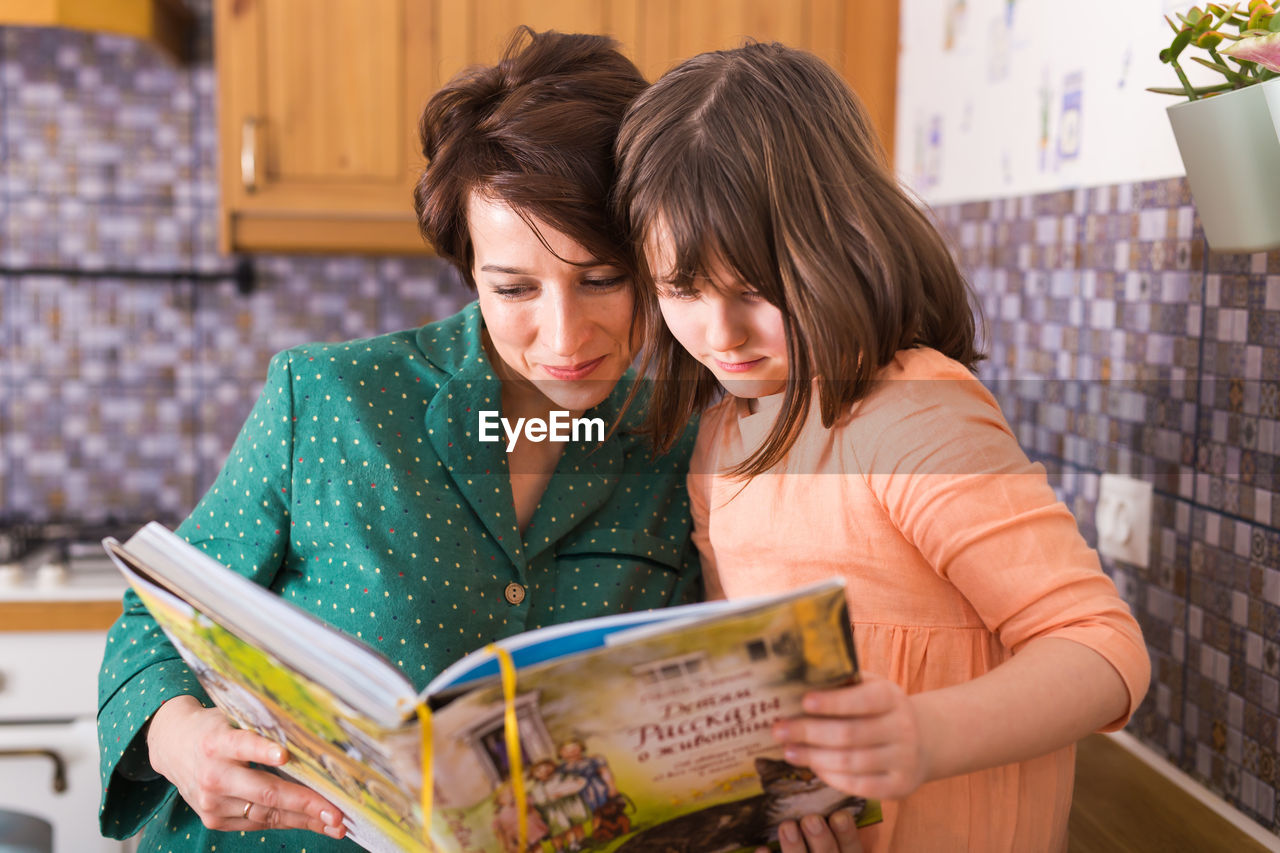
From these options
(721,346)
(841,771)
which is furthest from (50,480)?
(841,771)

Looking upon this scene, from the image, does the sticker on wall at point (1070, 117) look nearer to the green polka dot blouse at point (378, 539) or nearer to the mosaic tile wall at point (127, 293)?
the green polka dot blouse at point (378, 539)

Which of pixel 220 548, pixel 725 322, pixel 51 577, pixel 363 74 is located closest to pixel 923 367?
pixel 725 322

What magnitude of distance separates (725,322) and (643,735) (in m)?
0.33

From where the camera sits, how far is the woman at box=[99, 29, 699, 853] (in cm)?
93

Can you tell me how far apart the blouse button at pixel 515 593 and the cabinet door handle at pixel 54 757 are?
126 centimetres

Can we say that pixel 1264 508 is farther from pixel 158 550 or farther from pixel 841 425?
pixel 158 550

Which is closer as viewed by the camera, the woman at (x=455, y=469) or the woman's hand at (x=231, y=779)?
the woman's hand at (x=231, y=779)

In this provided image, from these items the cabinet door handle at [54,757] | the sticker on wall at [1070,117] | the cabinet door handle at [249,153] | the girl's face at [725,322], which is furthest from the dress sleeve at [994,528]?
the cabinet door handle at [54,757]

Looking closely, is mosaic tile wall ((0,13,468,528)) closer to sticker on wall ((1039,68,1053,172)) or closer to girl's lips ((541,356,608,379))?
sticker on wall ((1039,68,1053,172))

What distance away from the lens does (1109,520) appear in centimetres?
122

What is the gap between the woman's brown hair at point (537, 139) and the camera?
0.92m

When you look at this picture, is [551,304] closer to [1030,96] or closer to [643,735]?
[643,735]

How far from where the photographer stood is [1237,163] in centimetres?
81

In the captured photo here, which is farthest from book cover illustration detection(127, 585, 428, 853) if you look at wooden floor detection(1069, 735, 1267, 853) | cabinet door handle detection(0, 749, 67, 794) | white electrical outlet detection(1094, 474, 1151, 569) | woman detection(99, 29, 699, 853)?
cabinet door handle detection(0, 749, 67, 794)
